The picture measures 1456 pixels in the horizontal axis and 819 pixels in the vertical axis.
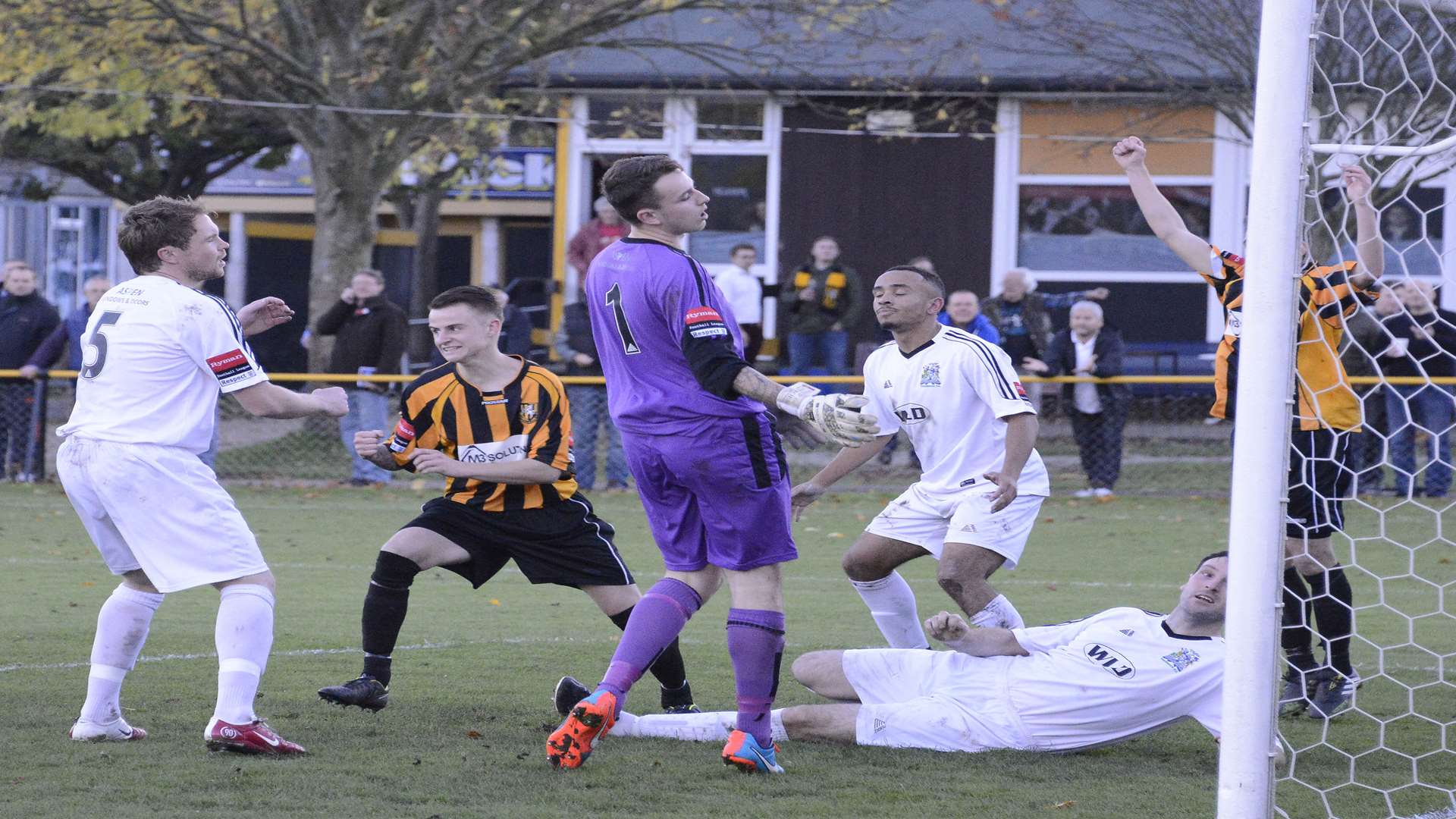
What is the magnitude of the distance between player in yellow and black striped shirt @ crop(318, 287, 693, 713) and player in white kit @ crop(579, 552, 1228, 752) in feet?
2.13

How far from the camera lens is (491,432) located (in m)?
5.91

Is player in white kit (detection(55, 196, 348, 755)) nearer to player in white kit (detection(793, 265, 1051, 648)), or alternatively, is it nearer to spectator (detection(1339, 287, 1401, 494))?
player in white kit (detection(793, 265, 1051, 648))

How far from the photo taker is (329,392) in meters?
4.93

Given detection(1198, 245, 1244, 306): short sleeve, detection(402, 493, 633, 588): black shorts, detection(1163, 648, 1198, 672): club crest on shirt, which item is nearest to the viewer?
detection(1163, 648, 1198, 672): club crest on shirt

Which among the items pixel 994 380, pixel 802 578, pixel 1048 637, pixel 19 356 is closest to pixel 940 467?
pixel 994 380

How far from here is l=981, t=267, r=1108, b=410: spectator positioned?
1435 centimetres

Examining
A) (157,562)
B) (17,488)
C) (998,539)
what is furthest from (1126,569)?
(17,488)

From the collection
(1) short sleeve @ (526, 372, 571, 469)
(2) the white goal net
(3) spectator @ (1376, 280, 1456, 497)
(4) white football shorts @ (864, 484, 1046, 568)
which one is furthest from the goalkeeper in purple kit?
(3) spectator @ (1376, 280, 1456, 497)

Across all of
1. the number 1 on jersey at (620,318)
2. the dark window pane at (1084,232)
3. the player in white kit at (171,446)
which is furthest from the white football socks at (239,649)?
the dark window pane at (1084,232)

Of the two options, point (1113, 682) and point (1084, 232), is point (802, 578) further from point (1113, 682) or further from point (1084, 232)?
point (1084, 232)

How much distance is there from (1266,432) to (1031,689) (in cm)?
150

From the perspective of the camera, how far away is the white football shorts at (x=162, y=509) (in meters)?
4.85

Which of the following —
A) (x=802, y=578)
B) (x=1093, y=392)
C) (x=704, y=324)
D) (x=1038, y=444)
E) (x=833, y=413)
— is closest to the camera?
(x=833, y=413)

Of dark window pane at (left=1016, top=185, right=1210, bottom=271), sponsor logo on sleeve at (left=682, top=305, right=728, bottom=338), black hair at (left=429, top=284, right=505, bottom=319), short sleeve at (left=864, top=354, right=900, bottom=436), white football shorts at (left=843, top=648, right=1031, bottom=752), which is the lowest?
white football shorts at (left=843, top=648, right=1031, bottom=752)
